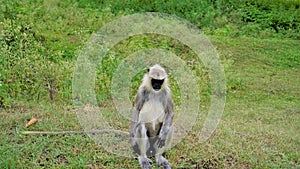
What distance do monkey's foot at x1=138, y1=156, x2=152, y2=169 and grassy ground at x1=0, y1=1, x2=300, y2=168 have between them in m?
0.11

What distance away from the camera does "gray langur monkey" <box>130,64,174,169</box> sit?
5871 mm

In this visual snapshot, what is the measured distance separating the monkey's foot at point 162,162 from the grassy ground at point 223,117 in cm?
14

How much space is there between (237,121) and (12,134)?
3869 mm

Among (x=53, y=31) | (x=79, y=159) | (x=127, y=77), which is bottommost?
(x=79, y=159)

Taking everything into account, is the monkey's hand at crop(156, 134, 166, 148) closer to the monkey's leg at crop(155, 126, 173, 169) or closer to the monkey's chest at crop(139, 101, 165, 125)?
the monkey's leg at crop(155, 126, 173, 169)

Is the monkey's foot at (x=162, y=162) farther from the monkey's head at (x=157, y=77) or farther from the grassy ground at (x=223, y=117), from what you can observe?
the monkey's head at (x=157, y=77)

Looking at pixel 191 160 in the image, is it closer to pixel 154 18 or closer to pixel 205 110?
pixel 205 110

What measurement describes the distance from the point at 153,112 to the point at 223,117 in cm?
294

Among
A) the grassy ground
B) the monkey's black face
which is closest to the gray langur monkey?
the monkey's black face

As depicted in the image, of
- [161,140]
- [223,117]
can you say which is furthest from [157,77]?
[223,117]

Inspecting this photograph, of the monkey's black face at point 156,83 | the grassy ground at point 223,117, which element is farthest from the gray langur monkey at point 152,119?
the grassy ground at point 223,117

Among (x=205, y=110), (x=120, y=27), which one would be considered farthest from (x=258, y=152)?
(x=120, y=27)

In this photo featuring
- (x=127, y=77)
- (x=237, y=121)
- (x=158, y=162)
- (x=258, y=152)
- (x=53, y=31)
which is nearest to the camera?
(x=158, y=162)

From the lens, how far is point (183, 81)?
998 centimetres
